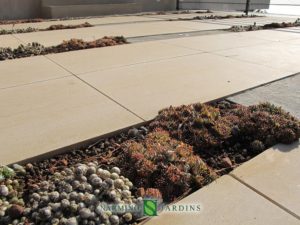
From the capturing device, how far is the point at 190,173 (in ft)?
7.62

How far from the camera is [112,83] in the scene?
438 centimetres

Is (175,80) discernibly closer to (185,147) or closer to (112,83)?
(112,83)

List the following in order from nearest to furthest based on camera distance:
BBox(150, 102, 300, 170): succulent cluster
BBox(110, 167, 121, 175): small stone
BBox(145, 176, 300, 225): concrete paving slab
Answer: BBox(145, 176, 300, 225): concrete paving slab < BBox(110, 167, 121, 175): small stone < BBox(150, 102, 300, 170): succulent cluster

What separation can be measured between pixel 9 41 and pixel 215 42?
490 cm

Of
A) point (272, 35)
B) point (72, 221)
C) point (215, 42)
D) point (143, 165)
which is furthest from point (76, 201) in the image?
point (272, 35)

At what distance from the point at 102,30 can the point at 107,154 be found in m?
7.65

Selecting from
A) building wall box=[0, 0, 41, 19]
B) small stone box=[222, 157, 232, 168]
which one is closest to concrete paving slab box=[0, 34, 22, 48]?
small stone box=[222, 157, 232, 168]

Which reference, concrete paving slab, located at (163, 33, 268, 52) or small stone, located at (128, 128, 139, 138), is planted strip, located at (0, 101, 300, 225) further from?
concrete paving slab, located at (163, 33, 268, 52)

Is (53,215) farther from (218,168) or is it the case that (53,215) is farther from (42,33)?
(42,33)

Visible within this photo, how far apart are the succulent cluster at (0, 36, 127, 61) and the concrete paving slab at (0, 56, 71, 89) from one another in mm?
420

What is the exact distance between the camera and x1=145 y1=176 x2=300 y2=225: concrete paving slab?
194 centimetres

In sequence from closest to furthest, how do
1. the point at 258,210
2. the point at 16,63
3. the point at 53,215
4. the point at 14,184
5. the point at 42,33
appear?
the point at 53,215 → the point at 258,210 → the point at 14,184 → the point at 16,63 → the point at 42,33

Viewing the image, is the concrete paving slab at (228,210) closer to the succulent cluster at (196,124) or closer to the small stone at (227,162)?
the small stone at (227,162)

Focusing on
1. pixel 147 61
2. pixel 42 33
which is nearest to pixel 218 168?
pixel 147 61
